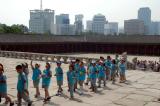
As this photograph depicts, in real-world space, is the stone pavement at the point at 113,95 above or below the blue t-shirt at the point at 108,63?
below

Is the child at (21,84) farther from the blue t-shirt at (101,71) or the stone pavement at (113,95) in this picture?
the blue t-shirt at (101,71)

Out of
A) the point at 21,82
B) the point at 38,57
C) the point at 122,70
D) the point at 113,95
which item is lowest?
the point at 113,95

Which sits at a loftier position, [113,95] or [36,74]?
[36,74]

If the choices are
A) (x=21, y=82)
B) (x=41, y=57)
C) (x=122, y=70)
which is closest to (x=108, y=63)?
(x=122, y=70)

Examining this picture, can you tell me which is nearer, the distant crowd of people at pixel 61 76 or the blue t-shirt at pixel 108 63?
the distant crowd of people at pixel 61 76

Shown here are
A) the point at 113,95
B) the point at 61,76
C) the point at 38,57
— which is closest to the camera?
the point at 61,76

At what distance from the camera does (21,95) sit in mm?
11109

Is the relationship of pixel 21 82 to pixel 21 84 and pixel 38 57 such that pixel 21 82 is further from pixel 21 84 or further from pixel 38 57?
pixel 38 57

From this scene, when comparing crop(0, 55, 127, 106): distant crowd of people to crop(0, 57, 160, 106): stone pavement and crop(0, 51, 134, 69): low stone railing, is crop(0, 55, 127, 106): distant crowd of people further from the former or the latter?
crop(0, 51, 134, 69): low stone railing

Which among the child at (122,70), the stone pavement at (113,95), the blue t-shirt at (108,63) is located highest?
the blue t-shirt at (108,63)

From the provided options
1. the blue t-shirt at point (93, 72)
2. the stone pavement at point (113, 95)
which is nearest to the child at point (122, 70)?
the stone pavement at point (113, 95)

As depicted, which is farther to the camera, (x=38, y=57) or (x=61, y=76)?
(x=38, y=57)

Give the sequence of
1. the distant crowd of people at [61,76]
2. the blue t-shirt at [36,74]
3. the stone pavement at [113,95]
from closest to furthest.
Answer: the distant crowd of people at [61,76] < the stone pavement at [113,95] < the blue t-shirt at [36,74]

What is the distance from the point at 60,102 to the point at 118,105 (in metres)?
2.38
